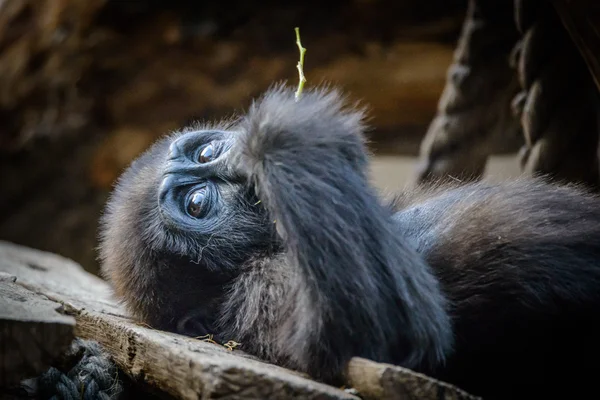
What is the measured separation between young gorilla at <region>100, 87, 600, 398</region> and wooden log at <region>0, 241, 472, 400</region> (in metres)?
0.11

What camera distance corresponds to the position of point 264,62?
396 centimetres

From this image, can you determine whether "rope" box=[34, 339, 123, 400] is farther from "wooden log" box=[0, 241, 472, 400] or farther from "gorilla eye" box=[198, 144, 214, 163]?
"gorilla eye" box=[198, 144, 214, 163]

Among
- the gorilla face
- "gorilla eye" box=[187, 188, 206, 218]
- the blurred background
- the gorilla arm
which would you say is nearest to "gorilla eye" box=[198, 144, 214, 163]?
the gorilla face

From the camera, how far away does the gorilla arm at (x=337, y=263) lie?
1.42 meters

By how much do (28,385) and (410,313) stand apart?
82 centimetres

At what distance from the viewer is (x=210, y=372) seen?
4.09 feet

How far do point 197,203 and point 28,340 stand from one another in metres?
0.70

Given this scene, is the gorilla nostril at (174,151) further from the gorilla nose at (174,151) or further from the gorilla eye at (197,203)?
the gorilla eye at (197,203)

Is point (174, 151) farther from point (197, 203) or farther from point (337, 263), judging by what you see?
point (337, 263)

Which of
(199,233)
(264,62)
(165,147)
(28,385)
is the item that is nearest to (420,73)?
(264,62)

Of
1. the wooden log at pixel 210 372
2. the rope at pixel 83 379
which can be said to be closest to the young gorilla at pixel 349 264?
the wooden log at pixel 210 372

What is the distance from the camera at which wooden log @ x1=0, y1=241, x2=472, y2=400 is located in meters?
1.23

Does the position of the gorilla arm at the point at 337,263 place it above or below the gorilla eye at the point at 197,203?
below

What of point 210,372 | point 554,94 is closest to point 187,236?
point 210,372
